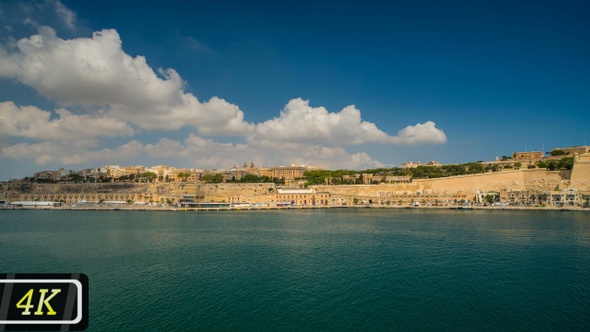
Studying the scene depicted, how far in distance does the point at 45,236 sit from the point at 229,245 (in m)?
12.4

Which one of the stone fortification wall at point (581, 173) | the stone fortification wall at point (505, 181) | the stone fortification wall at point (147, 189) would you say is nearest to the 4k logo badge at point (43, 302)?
the stone fortification wall at point (581, 173)

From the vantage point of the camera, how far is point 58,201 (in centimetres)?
5525

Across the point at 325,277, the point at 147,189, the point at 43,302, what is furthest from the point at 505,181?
the point at 147,189

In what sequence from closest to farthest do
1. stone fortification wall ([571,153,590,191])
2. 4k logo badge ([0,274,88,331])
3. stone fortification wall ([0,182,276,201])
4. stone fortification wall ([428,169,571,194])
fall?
4k logo badge ([0,274,88,331]) < stone fortification wall ([571,153,590,191]) < stone fortification wall ([428,169,571,194]) < stone fortification wall ([0,182,276,201])

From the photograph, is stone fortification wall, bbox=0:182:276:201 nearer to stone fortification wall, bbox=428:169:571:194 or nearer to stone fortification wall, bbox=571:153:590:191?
stone fortification wall, bbox=428:169:571:194

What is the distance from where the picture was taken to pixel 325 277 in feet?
39.4

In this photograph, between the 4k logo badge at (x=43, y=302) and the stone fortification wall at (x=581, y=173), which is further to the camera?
the stone fortification wall at (x=581, y=173)

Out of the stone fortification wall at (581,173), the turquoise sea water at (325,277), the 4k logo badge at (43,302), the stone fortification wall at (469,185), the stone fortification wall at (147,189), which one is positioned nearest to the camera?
the 4k logo badge at (43,302)

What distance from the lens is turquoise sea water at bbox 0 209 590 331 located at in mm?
8477

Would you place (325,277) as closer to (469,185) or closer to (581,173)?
(469,185)

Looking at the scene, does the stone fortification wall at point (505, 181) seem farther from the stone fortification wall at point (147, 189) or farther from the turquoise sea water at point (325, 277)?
the stone fortification wall at point (147, 189)

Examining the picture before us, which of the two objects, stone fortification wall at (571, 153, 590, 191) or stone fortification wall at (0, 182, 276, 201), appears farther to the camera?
stone fortification wall at (0, 182, 276, 201)

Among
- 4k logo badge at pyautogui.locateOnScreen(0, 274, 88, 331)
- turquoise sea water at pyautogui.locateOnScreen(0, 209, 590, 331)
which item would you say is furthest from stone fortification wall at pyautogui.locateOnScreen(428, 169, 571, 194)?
4k logo badge at pyautogui.locateOnScreen(0, 274, 88, 331)

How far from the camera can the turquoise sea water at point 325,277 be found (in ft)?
27.8
